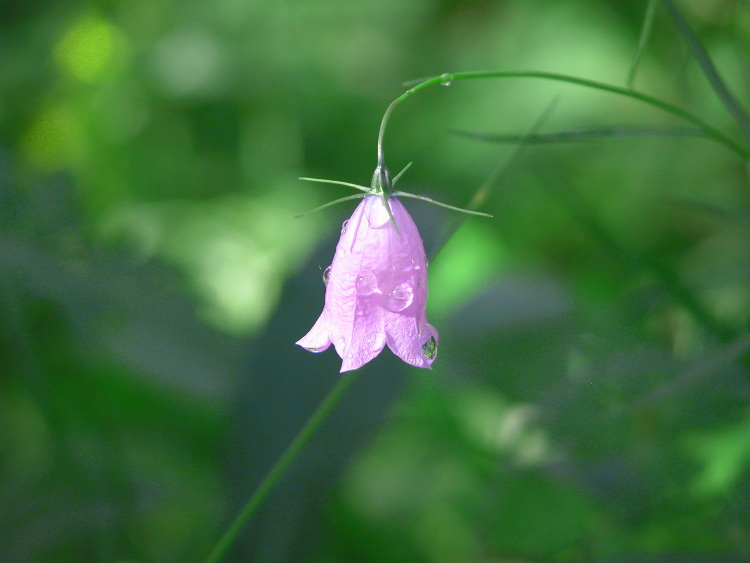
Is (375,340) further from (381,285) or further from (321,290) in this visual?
(321,290)

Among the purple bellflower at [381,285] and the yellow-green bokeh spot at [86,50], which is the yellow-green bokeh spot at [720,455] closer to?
the purple bellflower at [381,285]

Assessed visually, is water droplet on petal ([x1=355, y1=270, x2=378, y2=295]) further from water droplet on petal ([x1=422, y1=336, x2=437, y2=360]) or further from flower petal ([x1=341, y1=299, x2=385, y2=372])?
water droplet on petal ([x1=422, y1=336, x2=437, y2=360])

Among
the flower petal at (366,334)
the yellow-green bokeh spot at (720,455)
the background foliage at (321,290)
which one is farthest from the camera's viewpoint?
the background foliage at (321,290)

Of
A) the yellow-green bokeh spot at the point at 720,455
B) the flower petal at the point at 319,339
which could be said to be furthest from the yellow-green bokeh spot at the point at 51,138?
the yellow-green bokeh spot at the point at 720,455

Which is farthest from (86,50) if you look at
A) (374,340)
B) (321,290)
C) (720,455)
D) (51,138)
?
(720,455)

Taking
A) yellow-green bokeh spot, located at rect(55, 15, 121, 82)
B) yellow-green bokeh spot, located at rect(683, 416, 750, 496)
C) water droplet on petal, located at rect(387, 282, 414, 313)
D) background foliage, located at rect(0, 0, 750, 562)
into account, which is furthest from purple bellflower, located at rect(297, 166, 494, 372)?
yellow-green bokeh spot, located at rect(55, 15, 121, 82)

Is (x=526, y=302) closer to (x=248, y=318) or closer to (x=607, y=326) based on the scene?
(x=607, y=326)
